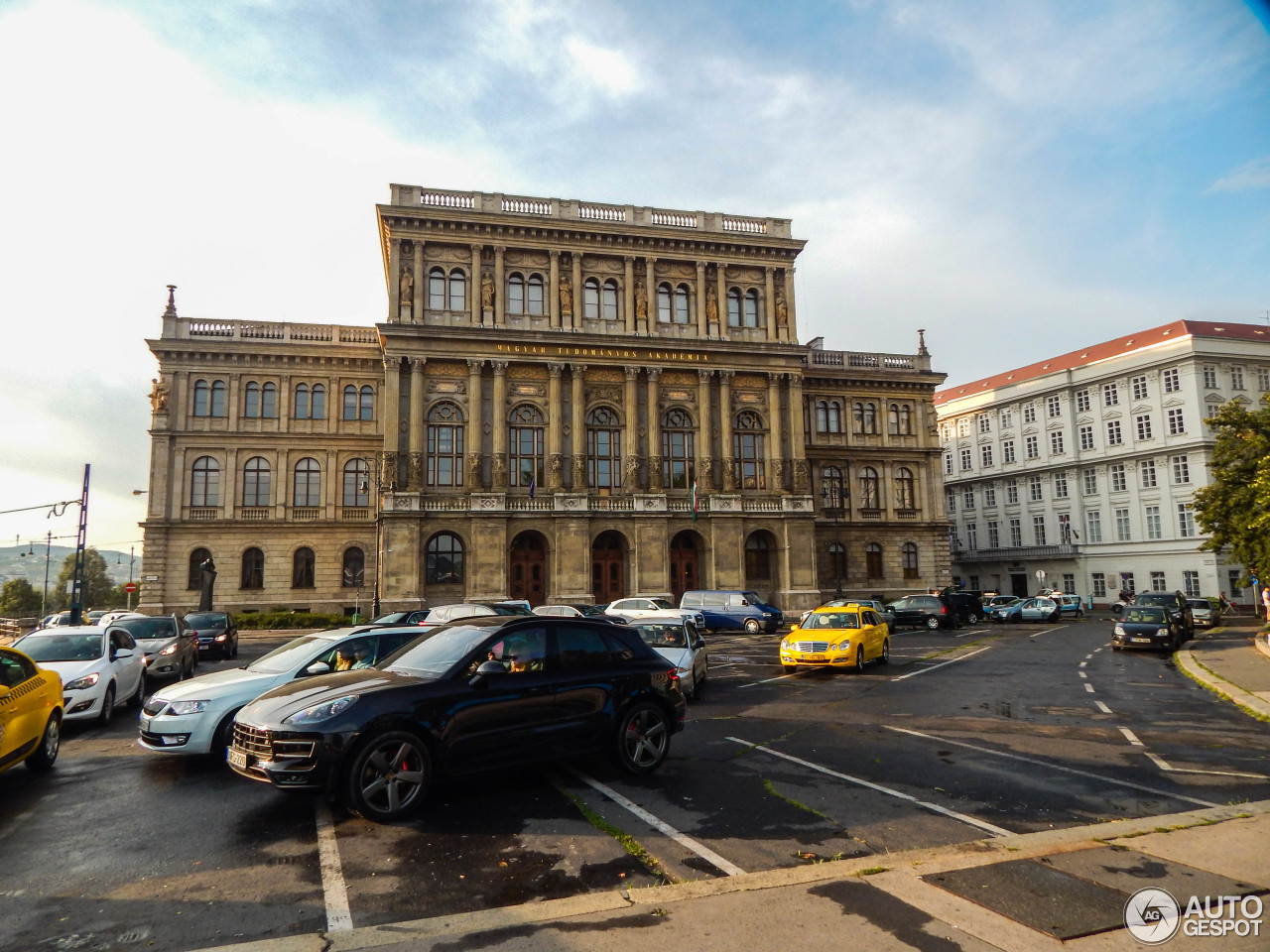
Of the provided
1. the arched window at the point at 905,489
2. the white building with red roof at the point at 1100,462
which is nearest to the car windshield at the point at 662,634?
the arched window at the point at 905,489

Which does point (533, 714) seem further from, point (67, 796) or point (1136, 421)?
point (1136, 421)

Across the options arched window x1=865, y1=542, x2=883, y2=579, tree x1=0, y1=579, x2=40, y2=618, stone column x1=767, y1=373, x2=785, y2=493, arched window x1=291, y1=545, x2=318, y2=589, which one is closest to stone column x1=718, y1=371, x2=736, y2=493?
stone column x1=767, y1=373, x2=785, y2=493

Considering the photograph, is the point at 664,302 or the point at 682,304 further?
the point at 682,304

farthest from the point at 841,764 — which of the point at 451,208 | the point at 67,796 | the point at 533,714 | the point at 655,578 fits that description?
the point at 451,208

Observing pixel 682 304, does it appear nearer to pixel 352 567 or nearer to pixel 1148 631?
pixel 352 567

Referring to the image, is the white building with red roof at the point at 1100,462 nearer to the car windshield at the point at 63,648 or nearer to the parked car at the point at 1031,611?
the parked car at the point at 1031,611

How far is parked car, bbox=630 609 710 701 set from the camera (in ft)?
48.5

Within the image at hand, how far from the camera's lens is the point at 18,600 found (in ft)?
299

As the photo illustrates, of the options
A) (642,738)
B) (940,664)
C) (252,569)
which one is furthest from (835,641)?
(252,569)

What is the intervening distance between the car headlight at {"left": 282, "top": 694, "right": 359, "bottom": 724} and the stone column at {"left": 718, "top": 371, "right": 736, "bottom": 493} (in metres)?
38.3

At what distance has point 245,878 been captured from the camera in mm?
5766

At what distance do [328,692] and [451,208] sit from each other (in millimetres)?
40319

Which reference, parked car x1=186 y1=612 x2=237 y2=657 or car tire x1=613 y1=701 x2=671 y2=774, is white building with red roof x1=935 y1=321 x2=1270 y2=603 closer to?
car tire x1=613 y1=701 x2=671 y2=774

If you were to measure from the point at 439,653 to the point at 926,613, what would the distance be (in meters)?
32.9
